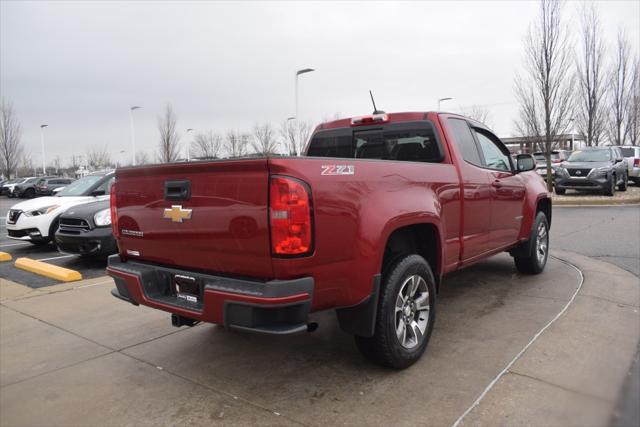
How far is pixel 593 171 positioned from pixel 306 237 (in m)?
16.2

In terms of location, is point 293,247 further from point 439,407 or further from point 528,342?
point 528,342

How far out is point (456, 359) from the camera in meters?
3.53

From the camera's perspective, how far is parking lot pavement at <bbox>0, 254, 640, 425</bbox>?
287cm

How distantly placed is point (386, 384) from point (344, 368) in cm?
38

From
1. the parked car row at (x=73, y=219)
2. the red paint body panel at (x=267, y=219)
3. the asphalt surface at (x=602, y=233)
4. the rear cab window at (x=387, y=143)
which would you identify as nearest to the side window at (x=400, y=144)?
the rear cab window at (x=387, y=143)

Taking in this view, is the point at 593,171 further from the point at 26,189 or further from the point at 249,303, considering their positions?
the point at 26,189

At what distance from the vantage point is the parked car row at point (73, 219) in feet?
23.8

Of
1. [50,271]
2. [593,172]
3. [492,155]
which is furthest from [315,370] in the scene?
[593,172]

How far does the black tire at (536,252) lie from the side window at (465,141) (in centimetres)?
168

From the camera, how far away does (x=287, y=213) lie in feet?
8.36

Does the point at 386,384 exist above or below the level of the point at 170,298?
below

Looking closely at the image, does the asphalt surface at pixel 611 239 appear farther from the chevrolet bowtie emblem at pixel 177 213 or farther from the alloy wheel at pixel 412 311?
the chevrolet bowtie emblem at pixel 177 213

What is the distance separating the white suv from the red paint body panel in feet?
19.5

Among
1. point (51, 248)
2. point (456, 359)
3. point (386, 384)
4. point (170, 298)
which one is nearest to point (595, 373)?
point (456, 359)
